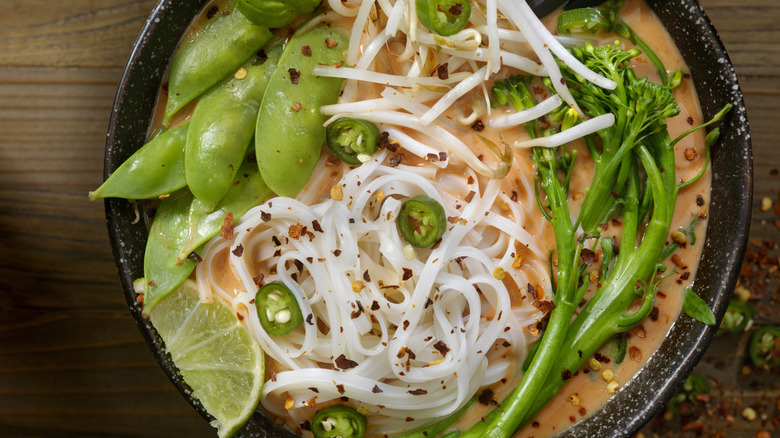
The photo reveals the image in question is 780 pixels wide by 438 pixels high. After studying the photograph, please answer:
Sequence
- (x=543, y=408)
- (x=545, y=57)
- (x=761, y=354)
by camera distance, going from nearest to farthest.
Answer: (x=545, y=57), (x=543, y=408), (x=761, y=354)

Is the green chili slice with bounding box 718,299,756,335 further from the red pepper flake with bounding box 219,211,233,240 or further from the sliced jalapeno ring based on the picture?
the red pepper flake with bounding box 219,211,233,240

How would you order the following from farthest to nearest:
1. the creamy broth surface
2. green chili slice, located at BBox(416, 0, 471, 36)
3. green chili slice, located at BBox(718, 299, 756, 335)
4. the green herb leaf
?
green chili slice, located at BBox(718, 299, 756, 335) → the creamy broth surface → the green herb leaf → green chili slice, located at BBox(416, 0, 471, 36)

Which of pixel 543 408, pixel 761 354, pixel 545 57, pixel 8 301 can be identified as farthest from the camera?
pixel 8 301

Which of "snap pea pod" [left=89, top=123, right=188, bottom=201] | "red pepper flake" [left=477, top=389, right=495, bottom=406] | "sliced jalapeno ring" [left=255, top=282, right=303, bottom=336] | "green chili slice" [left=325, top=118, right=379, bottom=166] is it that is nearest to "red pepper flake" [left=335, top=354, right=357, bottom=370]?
"sliced jalapeno ring" [left=255, top=282, right=303, bottom=336]

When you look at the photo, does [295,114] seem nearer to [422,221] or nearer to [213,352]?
[422,221]

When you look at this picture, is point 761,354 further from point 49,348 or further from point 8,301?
point 8,301

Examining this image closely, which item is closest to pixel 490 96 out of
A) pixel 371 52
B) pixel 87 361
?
pixel 371 52
